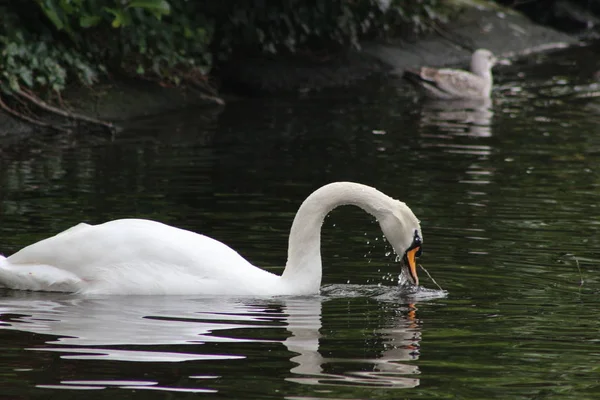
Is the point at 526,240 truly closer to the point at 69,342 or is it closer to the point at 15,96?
the point at 69,342

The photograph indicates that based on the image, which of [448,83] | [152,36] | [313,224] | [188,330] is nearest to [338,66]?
[448,83]

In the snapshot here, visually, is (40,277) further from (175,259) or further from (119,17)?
(119,17)

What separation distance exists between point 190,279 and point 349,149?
7.29m

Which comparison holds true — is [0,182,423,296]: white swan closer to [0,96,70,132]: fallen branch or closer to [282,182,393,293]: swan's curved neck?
[282,182,393,293]: swan's curved neck

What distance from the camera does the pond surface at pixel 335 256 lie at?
5852mm

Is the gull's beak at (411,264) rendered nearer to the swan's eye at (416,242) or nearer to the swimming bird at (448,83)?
the swan's eye at (416,242)

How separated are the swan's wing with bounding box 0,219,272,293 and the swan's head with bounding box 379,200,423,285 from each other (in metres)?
0.81

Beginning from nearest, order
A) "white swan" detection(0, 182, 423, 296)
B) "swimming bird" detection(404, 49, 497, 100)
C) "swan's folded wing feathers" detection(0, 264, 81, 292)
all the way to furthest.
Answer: "white swan" detection(0, 182, 423, 296) → "swan's folded wing feathers" detection(0, 264, 81, 292) → "swimming bird" detection(404, 49, 497, 100)

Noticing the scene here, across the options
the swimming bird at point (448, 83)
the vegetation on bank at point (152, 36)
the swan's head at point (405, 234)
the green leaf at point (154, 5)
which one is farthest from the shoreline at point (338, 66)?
the swan's head at point (405, 234)

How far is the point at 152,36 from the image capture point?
17.3 m

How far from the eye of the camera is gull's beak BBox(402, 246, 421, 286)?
7781 millimetres

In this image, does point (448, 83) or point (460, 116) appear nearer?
point (460, 116)

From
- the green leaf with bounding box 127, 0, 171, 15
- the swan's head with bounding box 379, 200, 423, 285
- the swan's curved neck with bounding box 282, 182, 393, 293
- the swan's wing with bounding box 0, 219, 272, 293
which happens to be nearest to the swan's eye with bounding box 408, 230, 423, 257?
the swan's head with bounding box 379, 200, 423, 285

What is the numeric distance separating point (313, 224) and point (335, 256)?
1.18 metres
